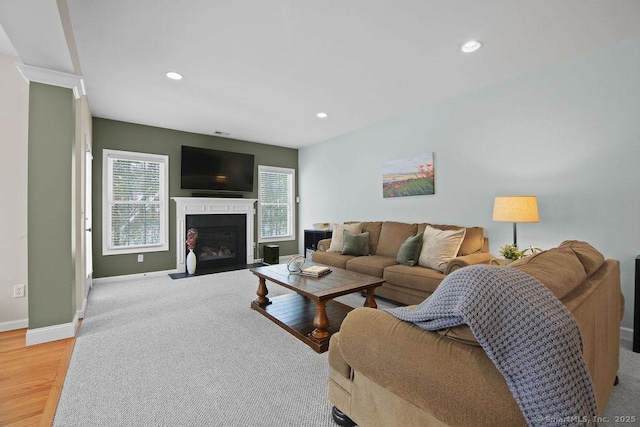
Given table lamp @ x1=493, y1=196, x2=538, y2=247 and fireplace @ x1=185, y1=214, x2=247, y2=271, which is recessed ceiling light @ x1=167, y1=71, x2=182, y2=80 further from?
table lamp @ x1=493, y1=196, x2=538, y2=247

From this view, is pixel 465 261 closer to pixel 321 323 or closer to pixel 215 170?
pixel 321 323

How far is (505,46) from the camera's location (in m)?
2.57

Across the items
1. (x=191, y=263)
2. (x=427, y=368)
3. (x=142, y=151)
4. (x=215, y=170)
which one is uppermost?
(x=142, y=151)

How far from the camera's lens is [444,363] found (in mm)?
932

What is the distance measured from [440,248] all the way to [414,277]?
18.5 inches

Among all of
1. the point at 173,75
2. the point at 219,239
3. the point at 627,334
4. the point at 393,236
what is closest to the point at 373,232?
the point at 393,236

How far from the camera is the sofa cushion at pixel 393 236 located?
13.2ft

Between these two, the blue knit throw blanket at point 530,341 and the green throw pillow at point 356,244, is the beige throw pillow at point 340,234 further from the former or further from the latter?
the blue knit throw blanket at point 530,341

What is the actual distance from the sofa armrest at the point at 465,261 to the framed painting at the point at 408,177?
3.78 feet

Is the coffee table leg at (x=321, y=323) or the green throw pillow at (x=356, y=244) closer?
the coffee table leg at (x=321, y=323)

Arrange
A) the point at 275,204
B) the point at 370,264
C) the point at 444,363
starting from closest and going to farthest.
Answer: the point at 444,363
the point at 370,264
the point at 275,204

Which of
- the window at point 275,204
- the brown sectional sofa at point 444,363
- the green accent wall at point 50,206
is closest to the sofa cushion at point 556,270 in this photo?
the brown sectional sofa at point 444,363

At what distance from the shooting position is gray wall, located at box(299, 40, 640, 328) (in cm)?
256

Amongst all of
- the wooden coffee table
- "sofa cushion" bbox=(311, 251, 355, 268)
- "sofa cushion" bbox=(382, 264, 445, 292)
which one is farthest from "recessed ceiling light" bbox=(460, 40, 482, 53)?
"sofa cushion" bbox=(311, 251, 355, 268)
